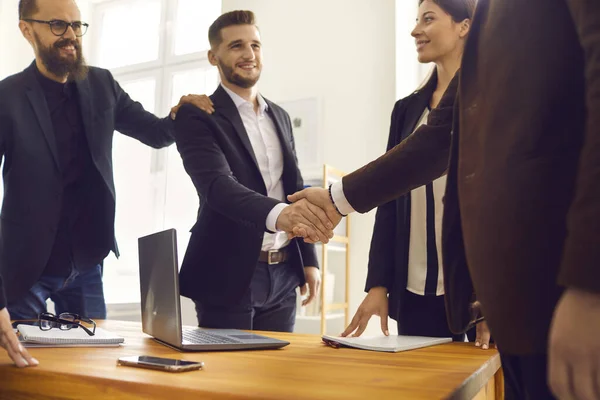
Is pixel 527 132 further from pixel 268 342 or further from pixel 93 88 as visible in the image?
pixel 93 88

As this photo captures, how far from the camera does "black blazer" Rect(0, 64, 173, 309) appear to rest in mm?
1875

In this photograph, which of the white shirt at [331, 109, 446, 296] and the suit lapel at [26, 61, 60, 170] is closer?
the white shirt at [331, 109, 446, 296]

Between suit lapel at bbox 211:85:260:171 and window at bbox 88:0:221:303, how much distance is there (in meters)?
2.54

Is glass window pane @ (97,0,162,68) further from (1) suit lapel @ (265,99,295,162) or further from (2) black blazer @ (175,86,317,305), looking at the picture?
(2) black blazer @ (175,86,317,305)

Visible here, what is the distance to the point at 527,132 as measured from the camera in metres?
0.56

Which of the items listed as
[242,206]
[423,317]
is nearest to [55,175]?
[242,206]

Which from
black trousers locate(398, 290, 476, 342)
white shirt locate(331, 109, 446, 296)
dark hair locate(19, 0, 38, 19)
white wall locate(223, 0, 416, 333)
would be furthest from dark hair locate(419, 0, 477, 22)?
white wall locate(223, 0, 416, 333)

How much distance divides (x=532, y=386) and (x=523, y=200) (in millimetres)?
204

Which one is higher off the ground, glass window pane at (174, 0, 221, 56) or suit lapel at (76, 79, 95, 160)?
glass window pane at (174, 0, 221, 56)

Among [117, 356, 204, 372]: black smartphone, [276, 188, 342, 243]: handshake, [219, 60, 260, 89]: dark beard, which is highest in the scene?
[219, 60, 260, 89]: dark beard

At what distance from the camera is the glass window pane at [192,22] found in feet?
15.5

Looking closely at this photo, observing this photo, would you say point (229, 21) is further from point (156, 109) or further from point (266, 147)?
point (156, 109)

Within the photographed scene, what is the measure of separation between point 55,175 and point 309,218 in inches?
39.4

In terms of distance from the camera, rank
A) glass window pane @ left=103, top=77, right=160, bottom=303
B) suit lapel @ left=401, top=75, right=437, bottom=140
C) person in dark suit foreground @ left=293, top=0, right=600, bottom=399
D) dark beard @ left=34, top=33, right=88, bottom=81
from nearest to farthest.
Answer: person in dark suit foreground @ left=293, top=0, right=600, bottom=399, suit lapel @ left=401, top=75, right=437, bottom=140, dark beard @ left=34, top=33, right=88, bottom=81, glass window pane @ left=103, top=77, right=160, bottom=303
